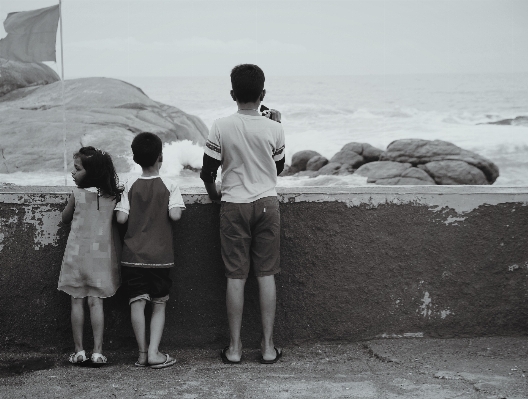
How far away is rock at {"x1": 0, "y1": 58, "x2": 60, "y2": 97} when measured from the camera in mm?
19969

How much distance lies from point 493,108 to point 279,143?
47.8 m

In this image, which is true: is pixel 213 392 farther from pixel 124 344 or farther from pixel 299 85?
pixel 299 85

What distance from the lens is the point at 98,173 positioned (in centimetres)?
315

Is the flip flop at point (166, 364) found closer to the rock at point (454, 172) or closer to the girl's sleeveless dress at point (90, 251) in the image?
the girl's sleeveless dress at point (90, 251)

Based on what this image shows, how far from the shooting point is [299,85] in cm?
6462

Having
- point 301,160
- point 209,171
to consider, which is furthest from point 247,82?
point 301,160

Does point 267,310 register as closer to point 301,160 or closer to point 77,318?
point 77,318

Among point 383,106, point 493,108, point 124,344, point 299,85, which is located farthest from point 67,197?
point 299,85

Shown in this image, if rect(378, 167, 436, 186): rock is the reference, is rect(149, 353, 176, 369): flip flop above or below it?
below

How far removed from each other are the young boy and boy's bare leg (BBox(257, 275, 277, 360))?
45 cm

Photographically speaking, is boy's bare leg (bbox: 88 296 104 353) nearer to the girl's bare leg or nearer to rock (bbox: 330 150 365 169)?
the girl's bare leg

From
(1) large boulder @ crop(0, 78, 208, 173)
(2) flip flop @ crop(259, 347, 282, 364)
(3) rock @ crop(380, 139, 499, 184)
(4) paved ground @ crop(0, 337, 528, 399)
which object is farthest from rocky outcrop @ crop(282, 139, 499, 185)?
(2) flip flop @ crop(259, 347, 282, 364)

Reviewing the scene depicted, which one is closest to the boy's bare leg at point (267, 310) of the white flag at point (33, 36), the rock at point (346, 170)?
the white flag at point (33, 36)

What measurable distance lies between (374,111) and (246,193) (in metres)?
48.3
